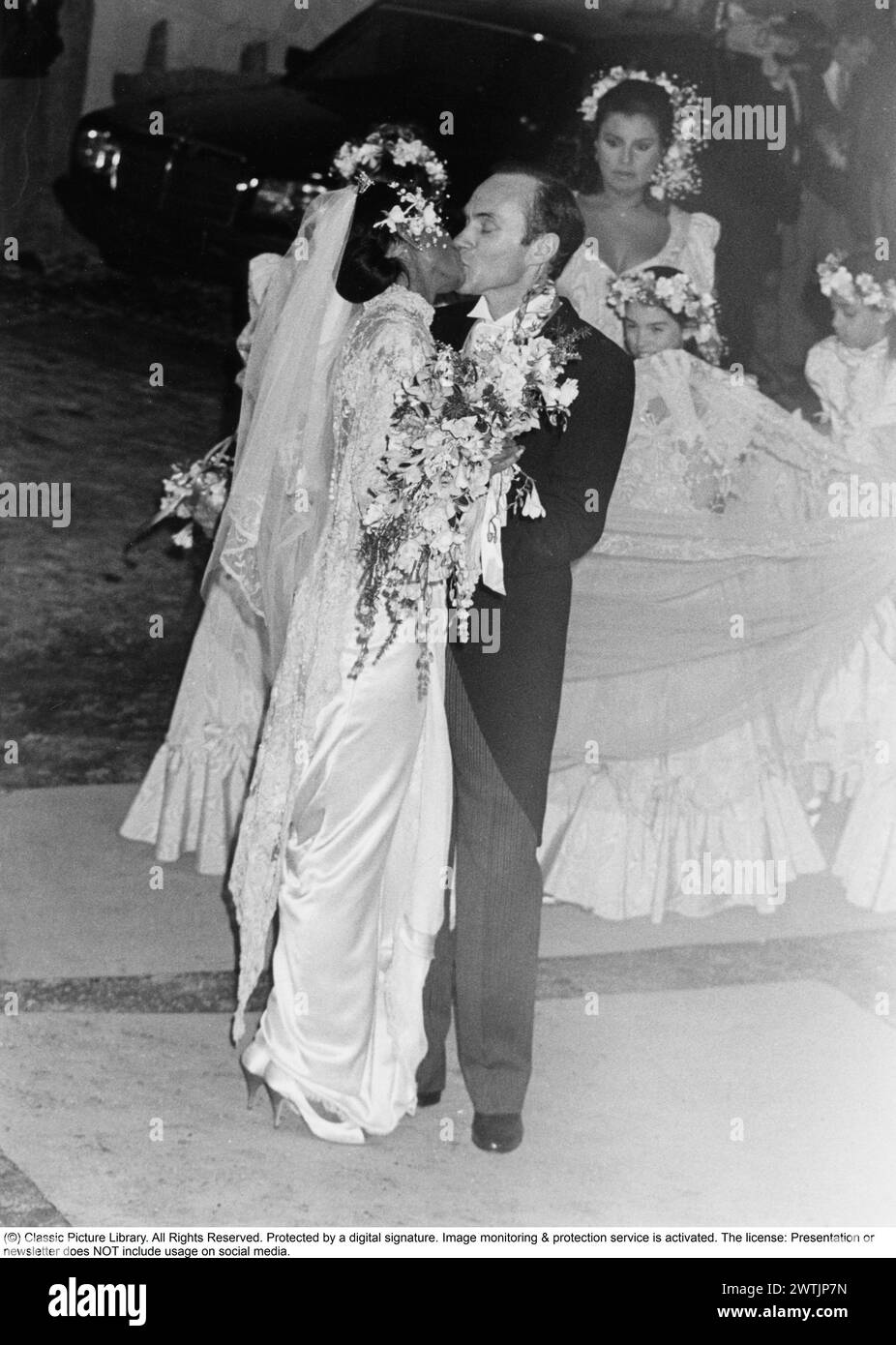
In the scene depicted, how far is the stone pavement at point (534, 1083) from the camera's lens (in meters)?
3.82

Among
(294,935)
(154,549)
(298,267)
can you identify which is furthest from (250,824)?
(154,549)

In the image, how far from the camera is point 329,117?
8.66 m

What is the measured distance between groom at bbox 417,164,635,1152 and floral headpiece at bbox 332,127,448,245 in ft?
0.58

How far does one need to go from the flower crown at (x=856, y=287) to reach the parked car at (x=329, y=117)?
70.0 inches

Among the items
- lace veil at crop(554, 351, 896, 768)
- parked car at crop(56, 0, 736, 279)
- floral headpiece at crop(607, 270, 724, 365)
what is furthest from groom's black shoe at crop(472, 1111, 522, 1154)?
parked car at crop(56, 0, 736, 279)

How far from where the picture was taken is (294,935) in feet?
13.2

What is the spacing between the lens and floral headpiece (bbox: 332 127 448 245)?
3.88m

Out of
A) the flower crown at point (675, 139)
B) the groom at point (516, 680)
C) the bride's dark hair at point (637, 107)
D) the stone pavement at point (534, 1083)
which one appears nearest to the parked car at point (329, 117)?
the flower crown at point (675, 139)

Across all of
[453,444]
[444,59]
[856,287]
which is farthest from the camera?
[444,59]

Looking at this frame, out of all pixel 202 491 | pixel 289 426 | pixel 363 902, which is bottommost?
pixel 363 902

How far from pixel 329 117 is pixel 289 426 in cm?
490

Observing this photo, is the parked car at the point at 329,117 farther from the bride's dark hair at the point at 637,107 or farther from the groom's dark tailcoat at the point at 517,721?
the groom's dark tailcoat at the point at 517,721

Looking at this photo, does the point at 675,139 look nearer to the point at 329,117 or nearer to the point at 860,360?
the point at 860,360

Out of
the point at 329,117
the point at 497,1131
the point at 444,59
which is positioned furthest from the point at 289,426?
the point at 329,117
